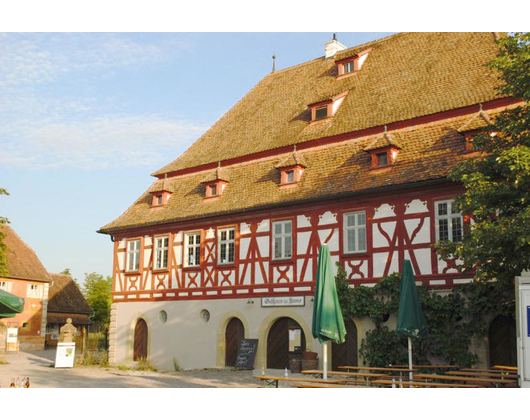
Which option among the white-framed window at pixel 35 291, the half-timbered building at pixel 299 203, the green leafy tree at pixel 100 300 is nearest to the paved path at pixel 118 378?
the half-timbered building at pixel 299 203

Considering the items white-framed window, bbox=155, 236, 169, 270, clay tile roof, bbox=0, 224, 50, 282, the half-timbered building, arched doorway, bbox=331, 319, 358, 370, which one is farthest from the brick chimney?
clay tile roof, bbox=0, 224, 50, 282

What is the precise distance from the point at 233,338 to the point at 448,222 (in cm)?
868

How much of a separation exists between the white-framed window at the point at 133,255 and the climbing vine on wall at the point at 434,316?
32.5 feet

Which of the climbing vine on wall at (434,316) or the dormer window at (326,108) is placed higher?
the dormer window at (326,108)

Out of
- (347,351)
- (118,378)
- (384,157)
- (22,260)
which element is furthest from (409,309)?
(22,260)

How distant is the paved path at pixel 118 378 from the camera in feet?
54.0

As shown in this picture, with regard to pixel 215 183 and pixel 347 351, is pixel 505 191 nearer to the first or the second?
pixel 347 351

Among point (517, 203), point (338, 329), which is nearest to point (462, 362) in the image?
point (338, 329)

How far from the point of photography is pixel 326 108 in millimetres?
22703

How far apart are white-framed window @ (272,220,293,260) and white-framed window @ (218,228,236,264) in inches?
73.3

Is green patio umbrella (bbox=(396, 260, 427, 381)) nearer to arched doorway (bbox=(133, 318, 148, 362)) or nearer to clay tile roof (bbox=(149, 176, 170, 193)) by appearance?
arched doorway (bbox=(133, 318, 148, 362))

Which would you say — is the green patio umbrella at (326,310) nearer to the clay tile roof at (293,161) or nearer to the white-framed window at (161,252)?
the clay tile roof at (293,161)
